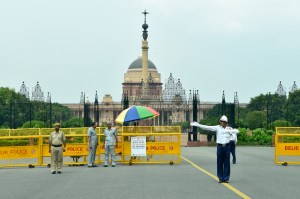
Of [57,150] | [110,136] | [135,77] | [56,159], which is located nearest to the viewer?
[56,159]

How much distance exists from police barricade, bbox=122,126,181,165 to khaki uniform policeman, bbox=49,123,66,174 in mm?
4009

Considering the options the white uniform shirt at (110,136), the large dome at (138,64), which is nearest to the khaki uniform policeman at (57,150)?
the white uniform shirt at (110,136)

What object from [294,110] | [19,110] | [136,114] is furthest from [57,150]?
[19,110]

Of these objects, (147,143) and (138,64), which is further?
(138,64)

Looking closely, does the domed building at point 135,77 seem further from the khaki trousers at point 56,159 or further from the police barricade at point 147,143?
the khaki trousers at point 56,159

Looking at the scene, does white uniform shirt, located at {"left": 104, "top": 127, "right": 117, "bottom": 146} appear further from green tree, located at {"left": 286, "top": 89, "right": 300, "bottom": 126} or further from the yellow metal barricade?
green tree, located at {"left": 286, "top": 89, "right": 300, "bottom": 126}

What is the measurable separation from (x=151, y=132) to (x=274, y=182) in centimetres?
969

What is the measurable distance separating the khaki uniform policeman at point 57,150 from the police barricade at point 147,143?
13.2 feet

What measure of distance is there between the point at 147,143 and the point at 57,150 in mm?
4881

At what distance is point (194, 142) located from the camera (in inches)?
1925

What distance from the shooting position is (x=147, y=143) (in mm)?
26594

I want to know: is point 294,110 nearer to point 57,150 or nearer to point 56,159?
point 57,150

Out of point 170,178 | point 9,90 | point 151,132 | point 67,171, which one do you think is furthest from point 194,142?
point 9,90

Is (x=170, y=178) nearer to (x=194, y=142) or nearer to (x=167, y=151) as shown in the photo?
(x=167, y=151)
